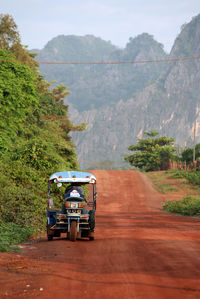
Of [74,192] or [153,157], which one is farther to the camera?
[153,157]

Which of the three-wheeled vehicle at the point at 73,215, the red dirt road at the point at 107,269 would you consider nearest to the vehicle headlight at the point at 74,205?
the three-wheeled vehicle at the point at 73,215

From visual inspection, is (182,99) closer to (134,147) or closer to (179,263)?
(134,147)

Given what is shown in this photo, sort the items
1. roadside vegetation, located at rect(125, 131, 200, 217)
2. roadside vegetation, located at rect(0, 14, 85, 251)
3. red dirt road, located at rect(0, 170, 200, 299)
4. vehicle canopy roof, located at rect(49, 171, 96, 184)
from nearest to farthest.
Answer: red dirt road, located at rect(0, 170, 200, 299)
vehicle canopy roof, located at rect(49, 171, 96, 184)
roadside vegetation, located at rect(0, 14, 85, 251)
roadside vegetation, located at rect(125, 131, 200, 217)

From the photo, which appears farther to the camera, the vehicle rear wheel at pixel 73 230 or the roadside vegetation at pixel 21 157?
the roadside vegetation at pixel 21 157

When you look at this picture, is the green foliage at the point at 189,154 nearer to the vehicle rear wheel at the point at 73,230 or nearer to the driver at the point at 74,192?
the driver at the point at 74,192

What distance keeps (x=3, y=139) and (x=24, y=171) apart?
7.25 metres

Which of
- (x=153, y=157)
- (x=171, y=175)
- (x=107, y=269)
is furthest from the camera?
(x=153, y=157)

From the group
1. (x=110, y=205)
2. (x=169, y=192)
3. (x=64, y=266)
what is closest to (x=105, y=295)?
(x=64, y=266)

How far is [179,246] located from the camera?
37.7ft

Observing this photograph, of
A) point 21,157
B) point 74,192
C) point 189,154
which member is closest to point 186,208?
point 21,157

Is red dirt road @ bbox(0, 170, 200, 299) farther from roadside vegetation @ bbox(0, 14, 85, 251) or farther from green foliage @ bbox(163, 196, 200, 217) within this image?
green foliage @ bbox(163, 196, 200, 217)

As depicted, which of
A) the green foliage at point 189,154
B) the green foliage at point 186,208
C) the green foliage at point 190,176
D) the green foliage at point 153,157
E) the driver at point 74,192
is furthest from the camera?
the green foliage at point 153,157

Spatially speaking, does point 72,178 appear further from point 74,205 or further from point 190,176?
point 190,176

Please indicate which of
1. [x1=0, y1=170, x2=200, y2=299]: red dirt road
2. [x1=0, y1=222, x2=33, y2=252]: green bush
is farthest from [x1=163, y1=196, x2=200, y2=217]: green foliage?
[x1=0, y1=222, x2=33, y2=252]: green bush
